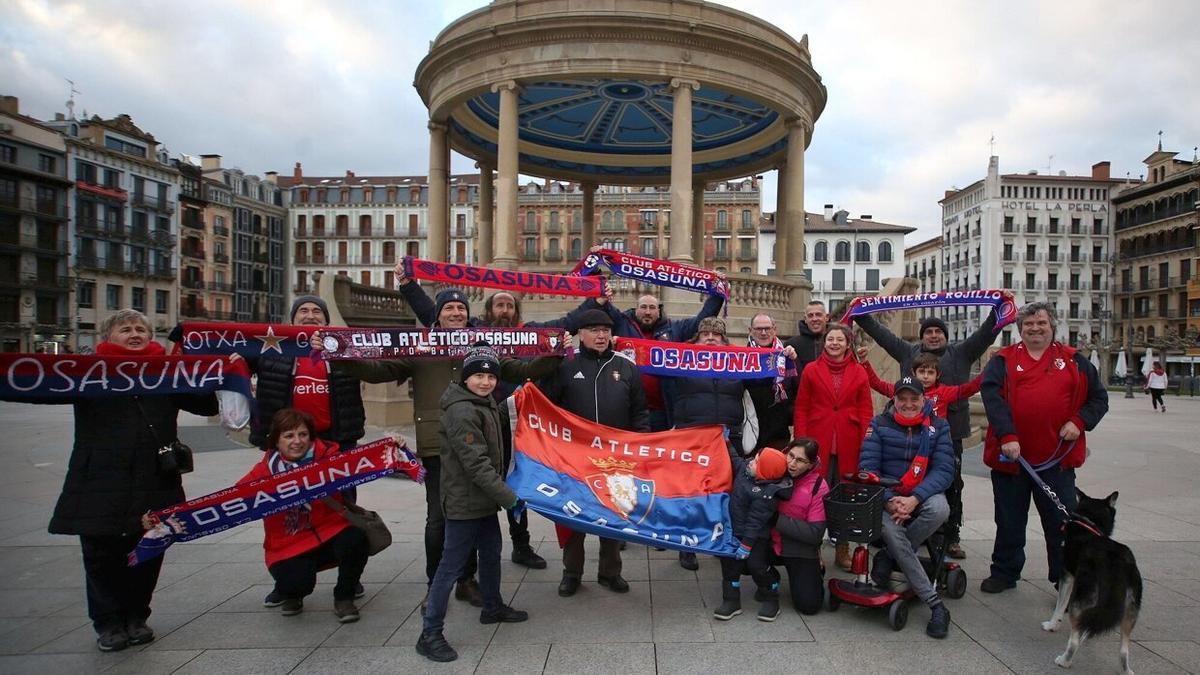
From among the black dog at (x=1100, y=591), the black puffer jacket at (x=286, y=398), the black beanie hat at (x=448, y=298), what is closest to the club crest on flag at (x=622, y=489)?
the black beanie hat at (x=448, y=298)

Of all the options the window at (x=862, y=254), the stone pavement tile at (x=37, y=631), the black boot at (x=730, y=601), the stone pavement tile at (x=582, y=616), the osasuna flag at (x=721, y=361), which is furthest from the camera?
the window at (x=862, y=254)

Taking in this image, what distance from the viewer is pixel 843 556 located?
21.7 feet

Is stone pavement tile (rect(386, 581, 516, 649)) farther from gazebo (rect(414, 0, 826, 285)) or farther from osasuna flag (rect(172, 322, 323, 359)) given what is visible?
gazebo (rect(414, 0, 826, 285))

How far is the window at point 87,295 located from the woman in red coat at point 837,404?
60723mm

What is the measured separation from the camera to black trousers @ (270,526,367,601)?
541cm

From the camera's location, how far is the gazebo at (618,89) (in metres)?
18.4

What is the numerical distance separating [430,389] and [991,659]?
4699 millimetres

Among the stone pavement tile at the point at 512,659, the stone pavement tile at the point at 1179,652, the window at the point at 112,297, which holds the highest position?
the window at the point at 112,297

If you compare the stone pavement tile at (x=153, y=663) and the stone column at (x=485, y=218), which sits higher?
the stone column at (x=485, y=218)

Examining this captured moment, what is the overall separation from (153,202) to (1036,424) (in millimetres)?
77663

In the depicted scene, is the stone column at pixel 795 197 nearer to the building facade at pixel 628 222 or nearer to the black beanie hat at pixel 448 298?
the black beanie hat at pixel 448 298

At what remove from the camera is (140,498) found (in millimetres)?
5000

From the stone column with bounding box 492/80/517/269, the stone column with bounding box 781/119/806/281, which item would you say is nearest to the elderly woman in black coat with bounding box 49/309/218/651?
the stone column with bounding box 492/80/517/269

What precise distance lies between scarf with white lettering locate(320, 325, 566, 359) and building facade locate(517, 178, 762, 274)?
256ft
